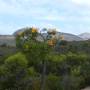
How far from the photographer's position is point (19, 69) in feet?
72.3

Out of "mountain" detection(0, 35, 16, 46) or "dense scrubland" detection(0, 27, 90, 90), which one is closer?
"dense scrubland" detection(0, 27, 90, 90)

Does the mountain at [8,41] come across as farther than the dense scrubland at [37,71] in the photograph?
Yes

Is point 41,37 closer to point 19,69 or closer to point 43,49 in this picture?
point 43,49

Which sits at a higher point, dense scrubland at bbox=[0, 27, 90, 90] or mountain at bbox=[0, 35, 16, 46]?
dense scrubland at bbox=[0, 27, 90, 90]

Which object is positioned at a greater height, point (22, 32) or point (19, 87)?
point (22, 32)

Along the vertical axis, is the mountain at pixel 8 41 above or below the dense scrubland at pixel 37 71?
below

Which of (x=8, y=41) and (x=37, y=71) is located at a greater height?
(x=37, y=71)

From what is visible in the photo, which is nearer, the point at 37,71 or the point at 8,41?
the point at 37,71

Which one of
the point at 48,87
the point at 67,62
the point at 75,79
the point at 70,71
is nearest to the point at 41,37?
the point at 48,87

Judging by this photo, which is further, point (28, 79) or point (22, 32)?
point (28, 79)

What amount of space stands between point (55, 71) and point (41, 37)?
10562 mm

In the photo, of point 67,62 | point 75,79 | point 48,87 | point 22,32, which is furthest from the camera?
point 67,62

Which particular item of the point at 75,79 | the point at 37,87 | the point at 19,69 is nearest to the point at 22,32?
the point at 37,87

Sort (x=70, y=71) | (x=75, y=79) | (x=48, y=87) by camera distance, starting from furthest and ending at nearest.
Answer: (x=70, y=71) < (x=75, y=79) < (x=48, y=87)
